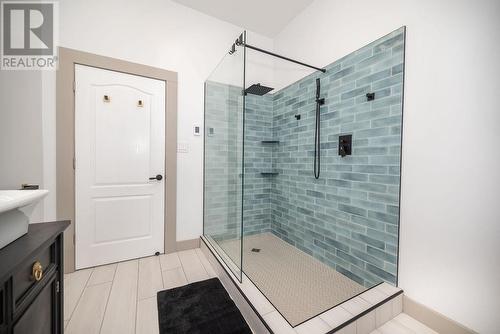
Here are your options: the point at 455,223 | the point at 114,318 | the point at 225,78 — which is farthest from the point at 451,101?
the point at 114,318

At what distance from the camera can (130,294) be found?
159 cm

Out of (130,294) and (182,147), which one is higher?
(182,147)

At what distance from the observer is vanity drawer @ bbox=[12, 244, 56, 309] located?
2.01ft

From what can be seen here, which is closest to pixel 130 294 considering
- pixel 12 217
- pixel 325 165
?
pixel 12 217

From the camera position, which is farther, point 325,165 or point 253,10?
point 253,10

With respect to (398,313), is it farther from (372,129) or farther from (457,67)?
(457,67)

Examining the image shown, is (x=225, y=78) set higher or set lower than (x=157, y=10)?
lower

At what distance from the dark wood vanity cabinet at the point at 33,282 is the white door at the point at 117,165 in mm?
1205

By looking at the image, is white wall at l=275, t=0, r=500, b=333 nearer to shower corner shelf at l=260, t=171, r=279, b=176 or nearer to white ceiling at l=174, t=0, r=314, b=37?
white ceiling at l=174, t=0, r=314, b=37

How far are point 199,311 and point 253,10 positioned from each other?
3.01 m

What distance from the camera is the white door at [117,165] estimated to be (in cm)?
189

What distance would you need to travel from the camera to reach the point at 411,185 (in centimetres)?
138

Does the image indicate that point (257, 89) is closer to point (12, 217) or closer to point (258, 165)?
point (258, 165)

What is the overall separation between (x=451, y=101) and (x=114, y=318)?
2510mm
